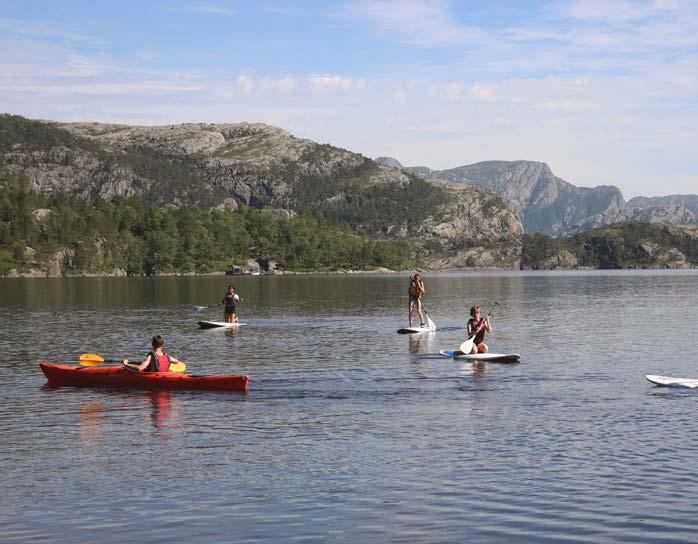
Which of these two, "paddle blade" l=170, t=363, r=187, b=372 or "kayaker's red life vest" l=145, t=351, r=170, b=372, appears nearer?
"kayaker's red life vest" l=145, t=351, r=170, b=372

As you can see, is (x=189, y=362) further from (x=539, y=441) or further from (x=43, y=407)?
(x=539, y=441)

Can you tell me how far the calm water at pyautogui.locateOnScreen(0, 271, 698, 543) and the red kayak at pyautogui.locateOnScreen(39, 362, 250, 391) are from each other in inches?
29.3

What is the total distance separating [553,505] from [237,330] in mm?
49833

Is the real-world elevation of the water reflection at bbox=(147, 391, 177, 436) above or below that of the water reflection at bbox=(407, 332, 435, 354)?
below

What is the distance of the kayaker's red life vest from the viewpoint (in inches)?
1428

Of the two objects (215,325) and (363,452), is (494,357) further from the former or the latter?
(215,325)

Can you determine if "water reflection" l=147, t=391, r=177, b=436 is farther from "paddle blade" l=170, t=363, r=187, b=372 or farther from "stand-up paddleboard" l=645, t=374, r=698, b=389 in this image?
"stand-up paddleboard" l=645, t=374, r=698, b=389

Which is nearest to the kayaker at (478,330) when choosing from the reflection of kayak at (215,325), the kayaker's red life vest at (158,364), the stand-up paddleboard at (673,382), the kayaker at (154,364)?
the stand-up paddleboard at (673,382)

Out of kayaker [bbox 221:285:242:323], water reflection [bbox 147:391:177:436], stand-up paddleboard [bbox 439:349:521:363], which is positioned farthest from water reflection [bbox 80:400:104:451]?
kayaker [bbox 221:285:242:323]

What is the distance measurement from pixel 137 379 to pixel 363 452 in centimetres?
1567

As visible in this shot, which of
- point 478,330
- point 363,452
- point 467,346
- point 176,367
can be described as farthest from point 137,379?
point 478,330

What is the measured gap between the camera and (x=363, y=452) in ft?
79.8

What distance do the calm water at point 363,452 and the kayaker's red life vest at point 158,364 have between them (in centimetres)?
204

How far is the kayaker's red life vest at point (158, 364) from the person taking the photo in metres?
36.3
